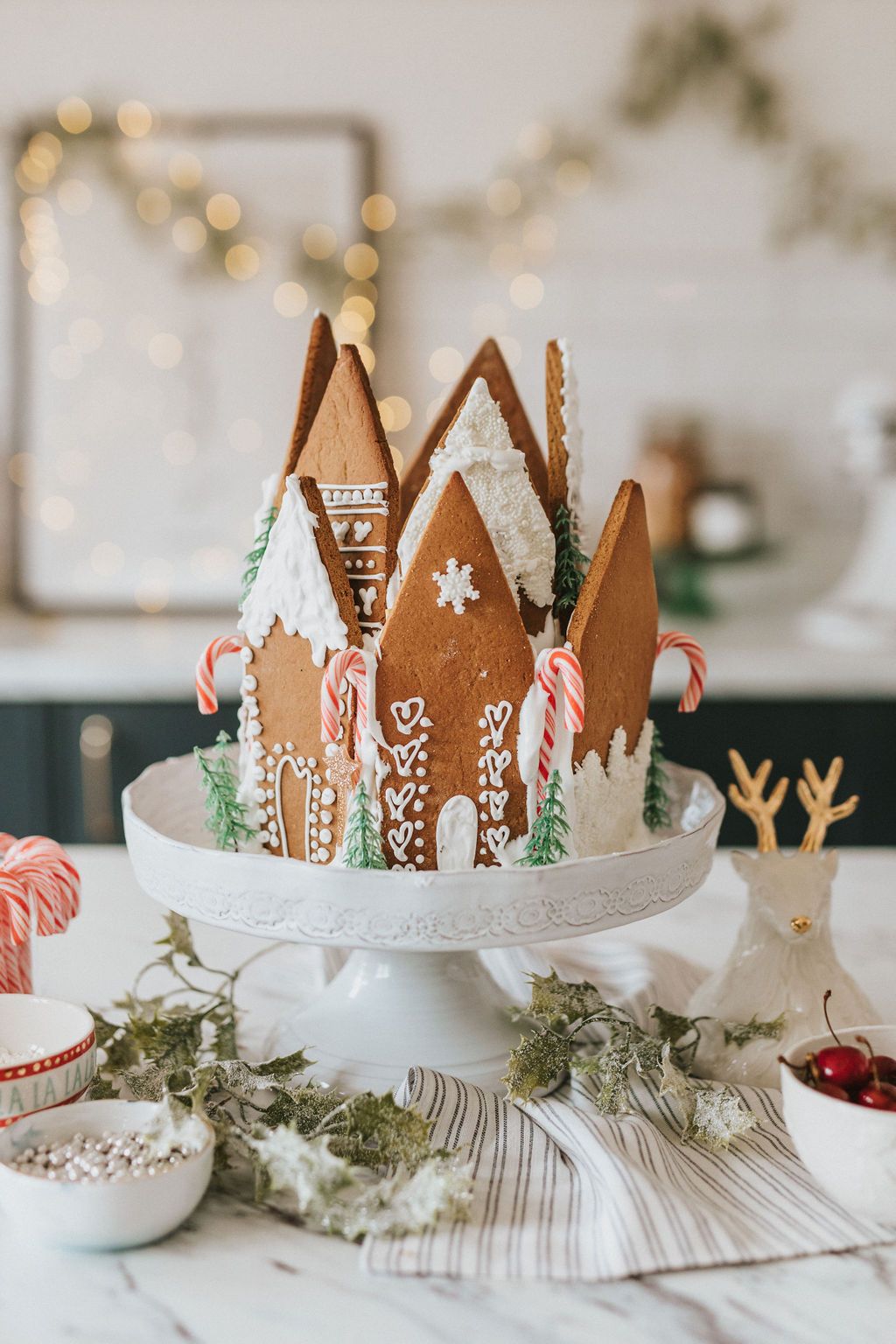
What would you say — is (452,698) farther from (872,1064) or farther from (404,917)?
(872,1064)

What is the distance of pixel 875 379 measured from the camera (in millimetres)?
2596

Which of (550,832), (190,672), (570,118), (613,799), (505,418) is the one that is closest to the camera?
(550,832)

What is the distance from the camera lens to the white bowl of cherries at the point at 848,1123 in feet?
2.26

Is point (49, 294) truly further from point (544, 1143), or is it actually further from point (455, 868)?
point (544, 1143)

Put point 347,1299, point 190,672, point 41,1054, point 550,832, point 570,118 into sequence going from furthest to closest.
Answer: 1. point 570,118
2. point 190,672
3. point 550,832
4. point 41,1054
5. point 347,1299

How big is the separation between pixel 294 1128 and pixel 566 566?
0.49 metres

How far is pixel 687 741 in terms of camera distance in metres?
2.21

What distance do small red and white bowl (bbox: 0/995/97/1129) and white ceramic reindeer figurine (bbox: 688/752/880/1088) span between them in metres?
0.43

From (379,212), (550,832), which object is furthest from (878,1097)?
(379,212)

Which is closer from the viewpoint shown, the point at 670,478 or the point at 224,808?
the point at 224,808

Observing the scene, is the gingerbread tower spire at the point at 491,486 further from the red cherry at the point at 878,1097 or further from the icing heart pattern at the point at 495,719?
the red cherry at the point at 878,1097

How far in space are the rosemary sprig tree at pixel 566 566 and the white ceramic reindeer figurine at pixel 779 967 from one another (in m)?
0.18

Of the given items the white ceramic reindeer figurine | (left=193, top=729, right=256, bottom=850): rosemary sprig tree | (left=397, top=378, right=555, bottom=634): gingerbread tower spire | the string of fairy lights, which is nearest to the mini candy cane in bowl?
(left=193, top=729, right=256, bottom=850): rosemary sprig tree

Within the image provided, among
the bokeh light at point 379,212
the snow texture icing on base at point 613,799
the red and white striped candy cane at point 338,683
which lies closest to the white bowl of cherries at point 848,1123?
the snow texture icing on base at point 613,799
